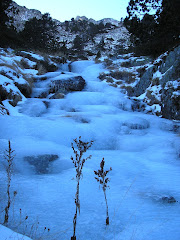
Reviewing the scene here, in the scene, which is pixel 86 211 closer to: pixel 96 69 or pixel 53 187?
pixel 53 187

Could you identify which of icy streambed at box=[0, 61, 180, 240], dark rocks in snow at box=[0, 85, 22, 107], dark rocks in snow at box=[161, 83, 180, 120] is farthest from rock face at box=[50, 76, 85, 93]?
dark rocks in snow at box=[161, 83, 180, 120]

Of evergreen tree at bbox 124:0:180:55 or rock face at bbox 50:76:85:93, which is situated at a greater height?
evergreen tree at bbox 124:0:180:55

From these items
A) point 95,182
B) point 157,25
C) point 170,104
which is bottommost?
point 95,182

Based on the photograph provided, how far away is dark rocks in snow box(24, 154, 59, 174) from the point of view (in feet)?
9.31

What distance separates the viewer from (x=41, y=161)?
305 centimetres

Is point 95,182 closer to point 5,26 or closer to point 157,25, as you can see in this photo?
point 157,25

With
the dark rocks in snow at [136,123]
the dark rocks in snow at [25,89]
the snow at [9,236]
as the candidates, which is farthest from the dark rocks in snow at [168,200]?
the dark rocks in snow at [25,89]

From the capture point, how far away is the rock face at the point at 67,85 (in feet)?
32.5

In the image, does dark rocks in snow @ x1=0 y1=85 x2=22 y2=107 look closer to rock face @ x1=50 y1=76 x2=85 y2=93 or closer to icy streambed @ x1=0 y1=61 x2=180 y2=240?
icy streambed @ x1=0 y1=61 x2=180 y2=240

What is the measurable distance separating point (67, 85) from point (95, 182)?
8.07 m

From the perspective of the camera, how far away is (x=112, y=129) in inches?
208

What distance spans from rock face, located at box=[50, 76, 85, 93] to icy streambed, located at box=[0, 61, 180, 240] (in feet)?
13.4

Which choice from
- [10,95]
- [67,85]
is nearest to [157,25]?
[67,85]

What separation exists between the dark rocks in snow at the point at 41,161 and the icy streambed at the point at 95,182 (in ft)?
0.23
